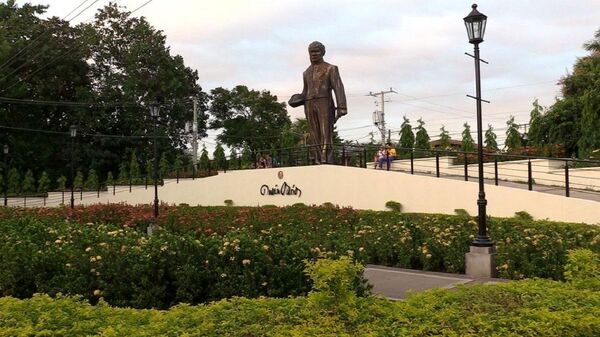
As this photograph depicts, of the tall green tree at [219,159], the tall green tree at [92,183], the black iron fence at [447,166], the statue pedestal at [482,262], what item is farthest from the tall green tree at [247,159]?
the statue pedestal at [482,262]

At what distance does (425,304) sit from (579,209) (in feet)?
33.7

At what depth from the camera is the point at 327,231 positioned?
12367mm

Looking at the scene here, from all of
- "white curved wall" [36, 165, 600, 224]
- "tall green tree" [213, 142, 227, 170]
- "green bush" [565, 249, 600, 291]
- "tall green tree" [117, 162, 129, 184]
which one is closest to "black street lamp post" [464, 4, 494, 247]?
"green bush" [565, 249, 600, 291]

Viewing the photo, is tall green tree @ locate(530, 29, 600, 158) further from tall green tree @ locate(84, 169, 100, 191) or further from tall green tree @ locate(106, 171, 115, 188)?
tall green tree @ locate(84, 169, 100, 191)

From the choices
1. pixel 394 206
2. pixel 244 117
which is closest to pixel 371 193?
pixel 394 206

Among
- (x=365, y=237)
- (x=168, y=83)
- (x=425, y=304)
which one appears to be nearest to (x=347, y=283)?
(x=425, y=304)

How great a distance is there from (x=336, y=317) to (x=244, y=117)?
56420 millimetres

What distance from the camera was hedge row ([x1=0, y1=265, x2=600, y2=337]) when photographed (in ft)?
12.0

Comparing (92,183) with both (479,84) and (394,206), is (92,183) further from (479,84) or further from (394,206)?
(479,84)

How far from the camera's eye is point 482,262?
882 centimetres

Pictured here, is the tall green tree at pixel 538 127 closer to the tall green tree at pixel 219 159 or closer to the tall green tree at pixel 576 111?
the tall green tree at pixel 576 111

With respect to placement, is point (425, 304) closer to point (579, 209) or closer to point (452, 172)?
point (579, 209)

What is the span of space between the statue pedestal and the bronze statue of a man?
1213cm

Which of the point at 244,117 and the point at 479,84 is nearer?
the point at 479,84
